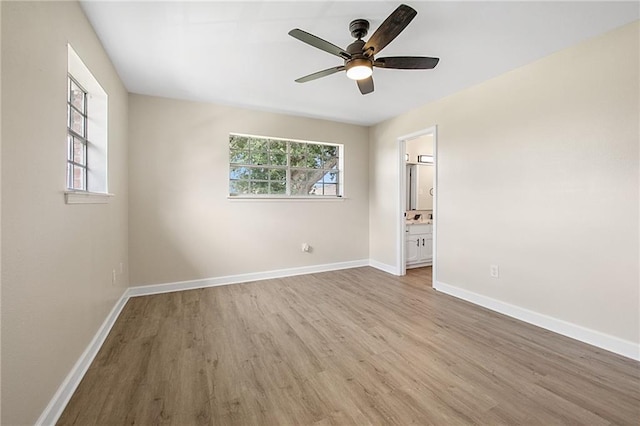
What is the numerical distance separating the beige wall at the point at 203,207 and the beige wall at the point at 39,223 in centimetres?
144

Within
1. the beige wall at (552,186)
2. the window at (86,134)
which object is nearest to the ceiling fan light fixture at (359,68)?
the beige wall at (552,186)

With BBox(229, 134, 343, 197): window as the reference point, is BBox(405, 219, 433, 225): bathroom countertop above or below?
below

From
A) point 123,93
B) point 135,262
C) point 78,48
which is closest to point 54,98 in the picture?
point 78,48

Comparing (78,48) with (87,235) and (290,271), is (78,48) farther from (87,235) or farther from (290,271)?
(290,271)

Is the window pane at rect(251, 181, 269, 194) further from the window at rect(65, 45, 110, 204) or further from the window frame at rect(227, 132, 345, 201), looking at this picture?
the window at rect(65, 45, 110, 204)

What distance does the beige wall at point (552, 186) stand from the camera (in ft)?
6.96

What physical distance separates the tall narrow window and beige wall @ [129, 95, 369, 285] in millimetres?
1072

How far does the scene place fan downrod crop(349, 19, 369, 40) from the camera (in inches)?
78.9

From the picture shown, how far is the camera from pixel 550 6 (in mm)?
1885

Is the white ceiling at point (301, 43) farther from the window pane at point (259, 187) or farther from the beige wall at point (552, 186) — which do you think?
the window pane at point (259, 187)

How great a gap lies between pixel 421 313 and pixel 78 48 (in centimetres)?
358

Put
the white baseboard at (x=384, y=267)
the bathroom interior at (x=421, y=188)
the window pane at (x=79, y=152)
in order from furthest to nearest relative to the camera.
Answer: the bathroom interior at (x=421, y=188) → the white baseboard at (x=384, y=267) → the window pane at (x=79, y=152)

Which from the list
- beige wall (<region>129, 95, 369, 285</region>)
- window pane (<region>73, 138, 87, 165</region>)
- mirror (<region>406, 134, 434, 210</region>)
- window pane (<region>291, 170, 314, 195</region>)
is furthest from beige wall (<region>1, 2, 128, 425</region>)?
mirror (<region>406, 134, 434, 210</region>)

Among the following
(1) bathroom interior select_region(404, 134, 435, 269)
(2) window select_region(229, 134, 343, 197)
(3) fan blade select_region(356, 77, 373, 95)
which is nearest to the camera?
(3) fan blade select_region(356, 77, 373, 95)
